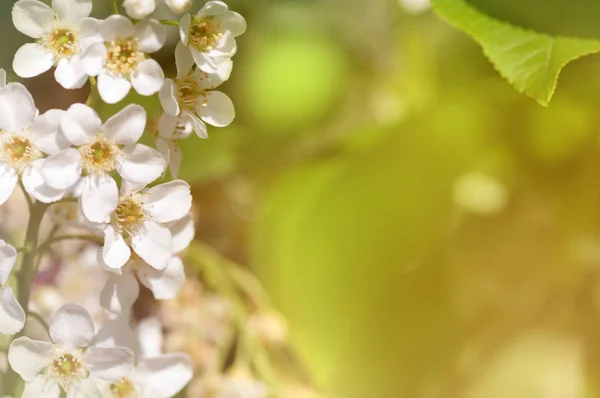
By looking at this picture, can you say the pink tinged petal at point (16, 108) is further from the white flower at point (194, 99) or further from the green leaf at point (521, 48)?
the green leaf at point (521, 48)

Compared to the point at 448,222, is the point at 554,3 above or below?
above

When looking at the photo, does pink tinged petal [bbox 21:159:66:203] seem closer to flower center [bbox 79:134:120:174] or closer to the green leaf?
flower center [bbox 79:134:120:174]

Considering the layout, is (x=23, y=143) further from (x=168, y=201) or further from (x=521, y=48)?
(x=521, y=48)

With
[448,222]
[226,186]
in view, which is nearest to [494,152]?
[448,222]

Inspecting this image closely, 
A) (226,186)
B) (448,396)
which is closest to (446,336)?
(448,396)

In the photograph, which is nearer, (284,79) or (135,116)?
(135,116)

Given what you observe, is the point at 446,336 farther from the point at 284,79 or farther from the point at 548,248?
the point at 284,79

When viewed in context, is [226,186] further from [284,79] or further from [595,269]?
[595,269]
